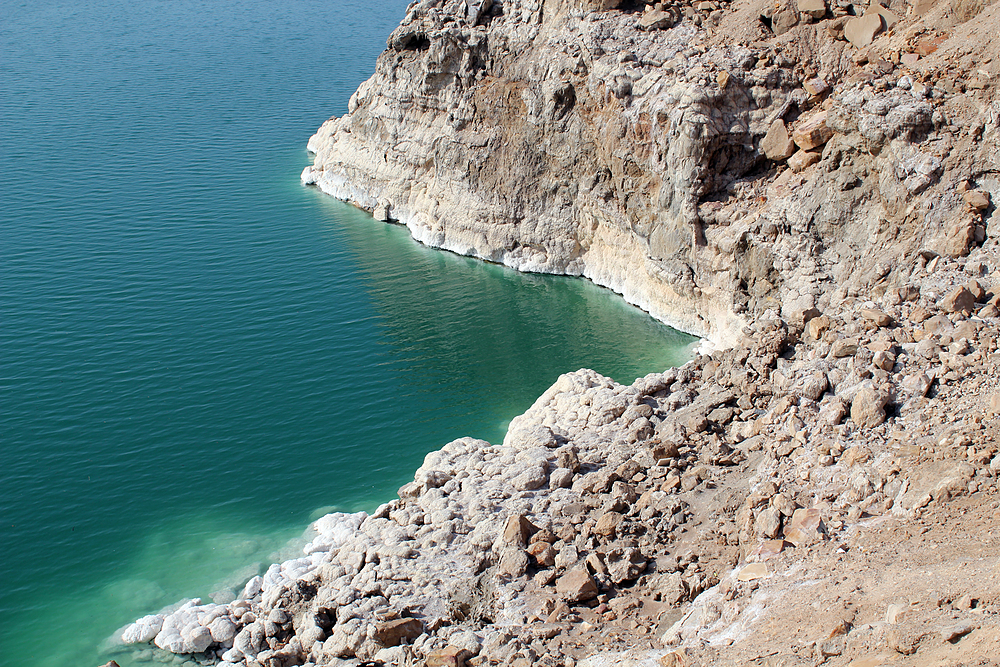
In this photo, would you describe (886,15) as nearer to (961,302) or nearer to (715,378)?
(961,302)

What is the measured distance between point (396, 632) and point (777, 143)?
1020 inches

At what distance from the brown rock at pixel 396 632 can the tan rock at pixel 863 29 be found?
2960 centimetres

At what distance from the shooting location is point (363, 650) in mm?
20203

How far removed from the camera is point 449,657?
18.7 m

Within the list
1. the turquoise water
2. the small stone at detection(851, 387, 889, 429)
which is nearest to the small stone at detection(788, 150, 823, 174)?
the turquoise water

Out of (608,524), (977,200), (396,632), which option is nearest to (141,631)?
(396,632)

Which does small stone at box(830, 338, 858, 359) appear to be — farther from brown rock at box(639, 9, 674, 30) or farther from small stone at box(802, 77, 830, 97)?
brown rock at box(639, 9, 674, 30)

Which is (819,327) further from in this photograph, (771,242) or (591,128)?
(591,128)

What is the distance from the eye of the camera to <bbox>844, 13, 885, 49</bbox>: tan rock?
35594 mm

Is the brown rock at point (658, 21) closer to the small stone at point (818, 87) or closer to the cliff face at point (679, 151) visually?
the cliff face at point (679, 151)

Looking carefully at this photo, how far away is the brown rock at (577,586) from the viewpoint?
20.1m

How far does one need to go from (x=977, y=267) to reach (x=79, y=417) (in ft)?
104

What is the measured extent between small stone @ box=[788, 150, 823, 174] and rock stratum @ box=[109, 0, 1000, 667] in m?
0.10

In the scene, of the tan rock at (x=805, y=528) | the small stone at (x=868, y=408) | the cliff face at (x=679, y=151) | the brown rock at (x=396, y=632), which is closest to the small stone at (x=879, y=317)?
the cliff face at (x=679, y=151)
